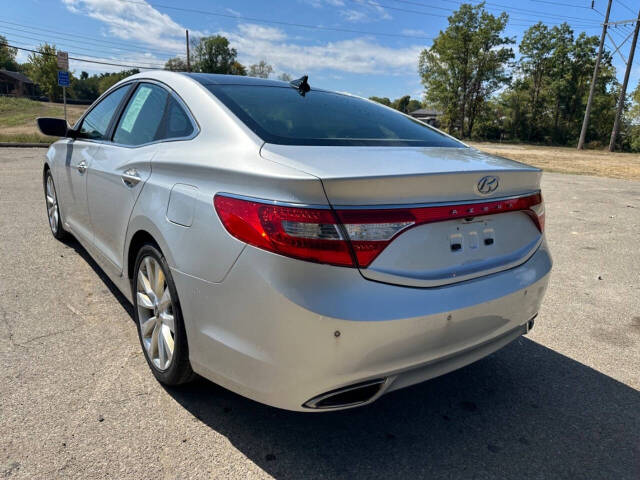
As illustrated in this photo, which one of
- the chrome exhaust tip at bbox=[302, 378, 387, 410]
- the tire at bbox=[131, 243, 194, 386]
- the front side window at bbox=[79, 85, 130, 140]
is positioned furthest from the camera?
the front side window at bbox=[79, 85, 130, 140]

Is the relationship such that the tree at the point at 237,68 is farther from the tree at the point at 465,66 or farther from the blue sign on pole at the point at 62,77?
the blue sign on pole at the point at 62,77

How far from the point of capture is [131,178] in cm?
258

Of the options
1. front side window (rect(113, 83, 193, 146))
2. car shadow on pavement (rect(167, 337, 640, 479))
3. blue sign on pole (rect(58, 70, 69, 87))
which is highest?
blue sign on pole (rect(58, 70, 69, 87))

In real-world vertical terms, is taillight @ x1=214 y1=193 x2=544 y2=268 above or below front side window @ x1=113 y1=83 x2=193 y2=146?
below

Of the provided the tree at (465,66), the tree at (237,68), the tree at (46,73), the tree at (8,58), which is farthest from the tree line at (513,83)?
the tree at (8,58)

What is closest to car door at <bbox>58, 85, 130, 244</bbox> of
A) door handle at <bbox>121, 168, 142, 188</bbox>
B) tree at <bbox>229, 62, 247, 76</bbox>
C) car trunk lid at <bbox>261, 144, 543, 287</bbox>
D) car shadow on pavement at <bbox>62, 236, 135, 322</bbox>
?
car shadow on pavement at <bbox>62, 236, 135, 322</bbox>

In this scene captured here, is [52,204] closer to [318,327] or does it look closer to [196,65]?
[318,327]

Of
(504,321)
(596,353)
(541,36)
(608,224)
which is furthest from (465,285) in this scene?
(541,36)

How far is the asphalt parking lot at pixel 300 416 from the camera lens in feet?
6.40

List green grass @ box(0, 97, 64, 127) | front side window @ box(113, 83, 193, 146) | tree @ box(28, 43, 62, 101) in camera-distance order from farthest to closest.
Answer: tree @ box(28, 43, 62, 101)
green grass @ box(0, 97, 64, 127)
front side window @ box(113, 83, 193, 146)

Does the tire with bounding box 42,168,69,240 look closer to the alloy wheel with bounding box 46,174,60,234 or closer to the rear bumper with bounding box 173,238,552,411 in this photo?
the alloy wheel with bounding box 46,174,60,234

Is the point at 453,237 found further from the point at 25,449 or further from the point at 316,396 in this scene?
the point at 25,449

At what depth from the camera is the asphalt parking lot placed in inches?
76.9

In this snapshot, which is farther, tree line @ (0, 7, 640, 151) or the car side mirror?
tree line @ (0, 7, 640, 151)
